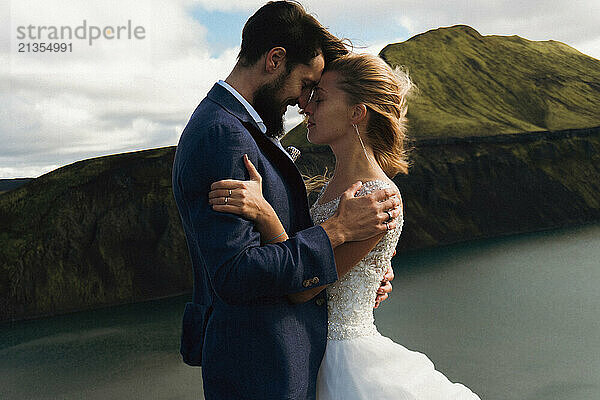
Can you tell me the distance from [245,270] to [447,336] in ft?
75.8

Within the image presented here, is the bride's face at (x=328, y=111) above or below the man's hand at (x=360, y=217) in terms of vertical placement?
above

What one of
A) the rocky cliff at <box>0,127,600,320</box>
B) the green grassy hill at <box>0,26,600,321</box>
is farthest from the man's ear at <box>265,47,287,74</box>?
the rocky cliff at <box>0,127,600,320</box>

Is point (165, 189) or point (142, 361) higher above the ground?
point (165, 189)

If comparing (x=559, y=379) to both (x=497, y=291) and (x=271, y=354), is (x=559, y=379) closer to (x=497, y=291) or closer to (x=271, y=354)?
(x=497, y=291)

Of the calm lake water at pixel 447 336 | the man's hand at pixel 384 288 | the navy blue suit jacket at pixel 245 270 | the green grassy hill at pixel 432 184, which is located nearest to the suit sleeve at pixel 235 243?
the navy blue suit jacket at pixel 245 270

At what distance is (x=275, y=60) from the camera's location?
7.51 ft

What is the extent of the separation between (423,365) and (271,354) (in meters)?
0.82

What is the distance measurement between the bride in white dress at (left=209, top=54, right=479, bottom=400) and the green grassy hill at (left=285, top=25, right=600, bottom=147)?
45.5 metres

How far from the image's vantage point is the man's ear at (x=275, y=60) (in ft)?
7.46

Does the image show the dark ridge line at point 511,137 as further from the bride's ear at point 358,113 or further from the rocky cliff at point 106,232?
the bride's ear at point 358,113

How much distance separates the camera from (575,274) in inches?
1259

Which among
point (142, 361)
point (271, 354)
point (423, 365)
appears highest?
point (271, 354)

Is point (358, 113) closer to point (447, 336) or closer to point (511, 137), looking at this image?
point (447, 336)

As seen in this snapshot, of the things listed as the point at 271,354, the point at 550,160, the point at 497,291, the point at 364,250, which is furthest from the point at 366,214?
the point at 550,160
